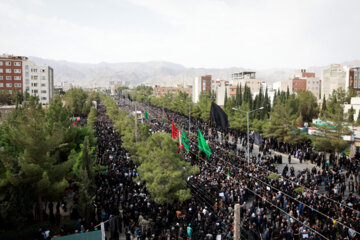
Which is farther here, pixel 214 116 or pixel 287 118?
pixel 287 118

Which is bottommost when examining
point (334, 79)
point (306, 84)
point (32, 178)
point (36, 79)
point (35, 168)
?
point (32, 178)

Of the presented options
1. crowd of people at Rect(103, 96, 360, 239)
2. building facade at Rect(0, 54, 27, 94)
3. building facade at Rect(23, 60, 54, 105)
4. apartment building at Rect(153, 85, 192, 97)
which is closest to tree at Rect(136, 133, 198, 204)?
crowd of people at Rect(103, 96, 360, 239)

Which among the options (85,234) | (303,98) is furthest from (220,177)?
(303,98)

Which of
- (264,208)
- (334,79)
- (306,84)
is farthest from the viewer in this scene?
(306,84)

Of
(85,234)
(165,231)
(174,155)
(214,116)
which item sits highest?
(214,116)

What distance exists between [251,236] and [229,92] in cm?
7617

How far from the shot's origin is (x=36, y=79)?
250 ft

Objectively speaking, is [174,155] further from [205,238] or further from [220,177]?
[205,238]

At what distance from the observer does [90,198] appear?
15.1 metres

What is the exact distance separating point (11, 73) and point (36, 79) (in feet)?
20.2

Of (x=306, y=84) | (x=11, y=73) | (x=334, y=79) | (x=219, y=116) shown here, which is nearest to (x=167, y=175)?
(x=219, y=116)

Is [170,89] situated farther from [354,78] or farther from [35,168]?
[35,168]

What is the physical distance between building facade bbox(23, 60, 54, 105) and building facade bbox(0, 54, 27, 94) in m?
1.32

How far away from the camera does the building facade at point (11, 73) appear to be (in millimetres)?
70181
